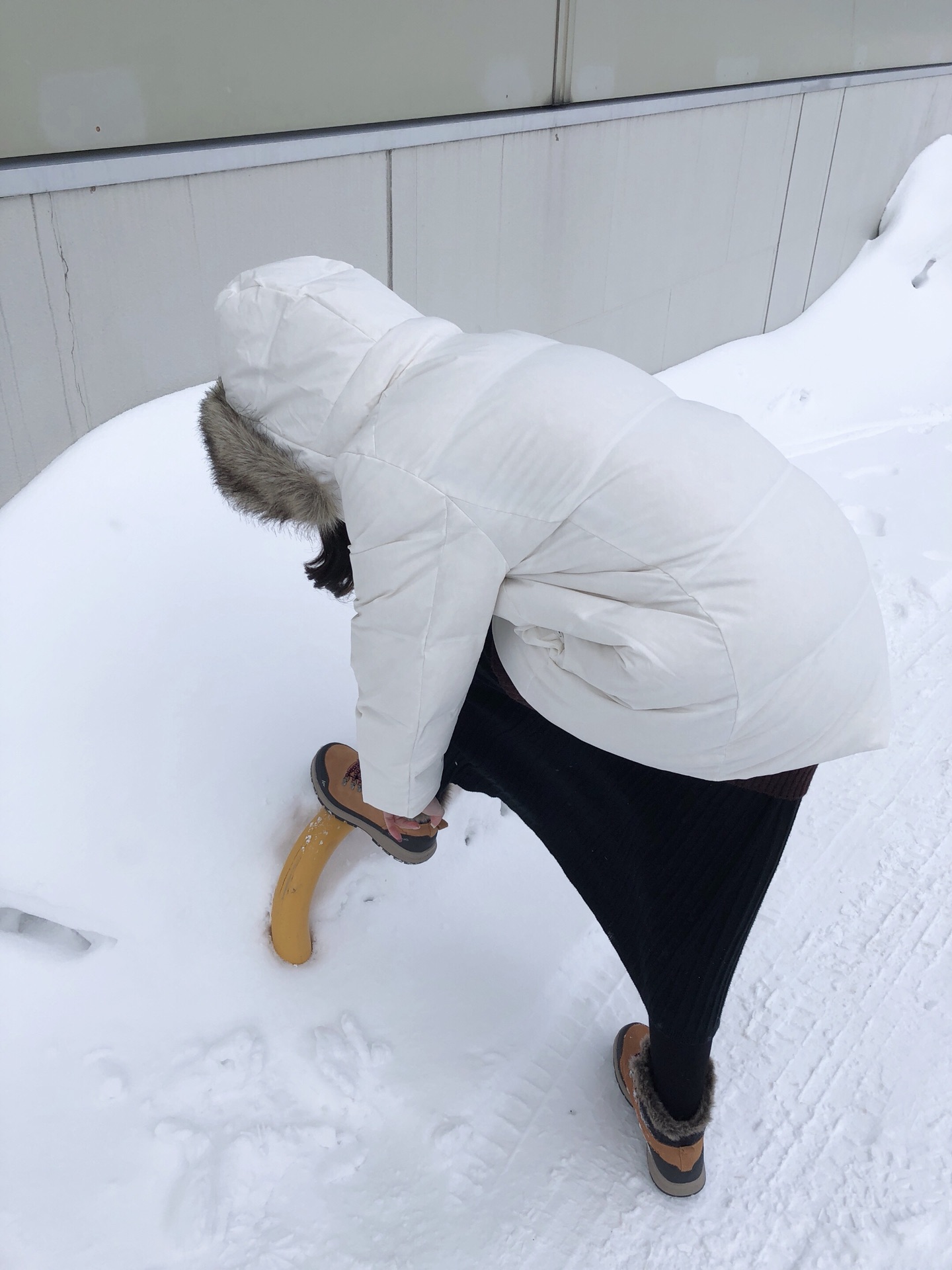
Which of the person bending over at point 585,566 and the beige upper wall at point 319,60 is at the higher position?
the beige upper wall at point 319,60

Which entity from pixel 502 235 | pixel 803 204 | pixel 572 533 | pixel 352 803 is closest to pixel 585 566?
pixel 572 533

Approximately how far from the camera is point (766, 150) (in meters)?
4.45

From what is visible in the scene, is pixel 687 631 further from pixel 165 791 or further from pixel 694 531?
pixel 165 791

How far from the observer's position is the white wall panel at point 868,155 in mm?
5051

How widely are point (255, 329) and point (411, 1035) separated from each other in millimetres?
1320

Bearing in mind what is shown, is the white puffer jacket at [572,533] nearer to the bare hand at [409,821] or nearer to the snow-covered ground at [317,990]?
the bare hand at [409,821]

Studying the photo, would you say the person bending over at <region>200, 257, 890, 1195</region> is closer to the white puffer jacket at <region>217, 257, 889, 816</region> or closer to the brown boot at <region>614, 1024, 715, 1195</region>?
the white puffer jacket at <region>217, 257, 889, 816</region>

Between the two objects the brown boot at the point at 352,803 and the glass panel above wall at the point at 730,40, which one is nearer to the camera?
the brown boot at the point at 352,803

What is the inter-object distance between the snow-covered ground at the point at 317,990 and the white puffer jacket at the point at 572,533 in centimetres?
82

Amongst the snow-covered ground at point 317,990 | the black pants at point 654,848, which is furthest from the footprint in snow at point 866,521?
the black pants at point 654,848

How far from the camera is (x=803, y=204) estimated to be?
4.89 m

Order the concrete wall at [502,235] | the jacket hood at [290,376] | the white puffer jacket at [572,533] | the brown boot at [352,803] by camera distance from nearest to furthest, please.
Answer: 1. the white puffer jacket at [572,533]
2. the jacket hood at [290,376]
3. the brown boot at [352,803]
4. the concrete wall at [502,235]

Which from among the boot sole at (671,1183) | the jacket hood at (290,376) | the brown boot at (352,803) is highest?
the jacket hood at (290,376)

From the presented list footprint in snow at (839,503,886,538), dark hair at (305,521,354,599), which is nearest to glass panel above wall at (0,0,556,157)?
dark hair at (305,521,354,599)
